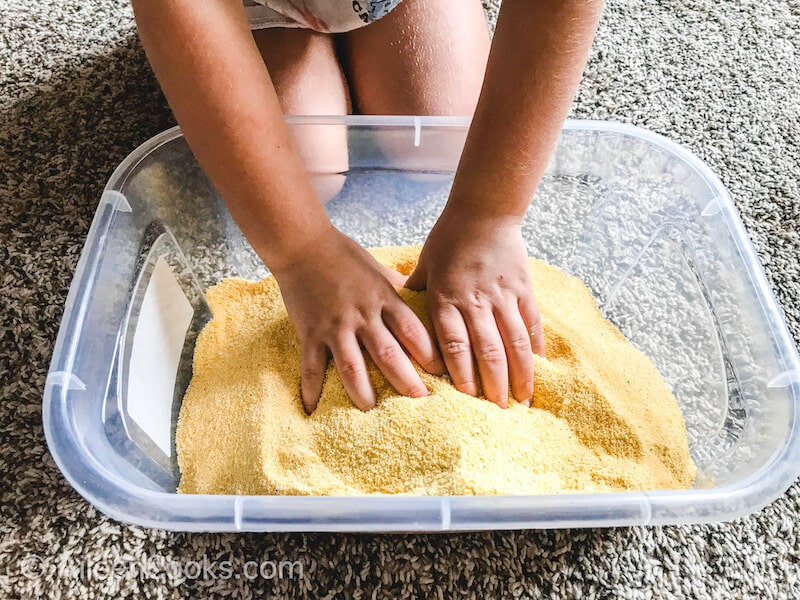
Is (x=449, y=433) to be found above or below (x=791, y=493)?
above

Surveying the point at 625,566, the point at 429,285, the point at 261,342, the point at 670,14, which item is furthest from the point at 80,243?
the point at 670,14

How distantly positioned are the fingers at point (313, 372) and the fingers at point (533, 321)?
169 mm

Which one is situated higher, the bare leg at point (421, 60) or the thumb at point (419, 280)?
the bare leg at point (421, 60)

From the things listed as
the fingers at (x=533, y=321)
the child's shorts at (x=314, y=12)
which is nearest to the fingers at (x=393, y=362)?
the fingers at (x=533, y=321)

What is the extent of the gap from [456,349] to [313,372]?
12 centimetres

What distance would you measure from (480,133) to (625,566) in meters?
0.37

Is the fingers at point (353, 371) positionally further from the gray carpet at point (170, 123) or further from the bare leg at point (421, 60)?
the bare leg at point (421, 60)

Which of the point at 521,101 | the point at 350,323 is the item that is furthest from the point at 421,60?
the point at 350,323

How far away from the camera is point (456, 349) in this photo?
1.75 ft

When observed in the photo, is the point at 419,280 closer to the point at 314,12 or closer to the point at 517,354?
the point at 517,354

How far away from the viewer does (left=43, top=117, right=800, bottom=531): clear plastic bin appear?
43 centimetres

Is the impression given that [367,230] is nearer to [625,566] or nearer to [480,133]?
[480,133]

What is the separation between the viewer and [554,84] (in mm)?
525

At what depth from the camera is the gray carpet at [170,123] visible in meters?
0.54
